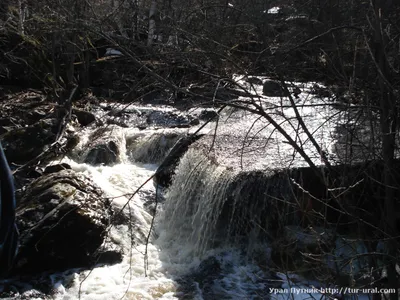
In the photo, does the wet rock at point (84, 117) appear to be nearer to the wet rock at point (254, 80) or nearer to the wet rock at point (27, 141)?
the wet rock at point (27, 141)

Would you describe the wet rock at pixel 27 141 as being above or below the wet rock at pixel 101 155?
above

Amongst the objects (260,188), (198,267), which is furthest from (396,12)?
(198,267)

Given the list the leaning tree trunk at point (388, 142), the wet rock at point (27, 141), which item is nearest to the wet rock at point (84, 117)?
the wet rock at point (27, 141)

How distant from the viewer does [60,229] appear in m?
5.56

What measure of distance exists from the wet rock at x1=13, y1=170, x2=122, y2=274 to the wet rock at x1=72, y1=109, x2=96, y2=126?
4.06 meters

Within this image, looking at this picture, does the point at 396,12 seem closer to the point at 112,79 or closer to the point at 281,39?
the point at 281,39

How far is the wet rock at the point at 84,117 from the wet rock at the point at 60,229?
13.3 feet

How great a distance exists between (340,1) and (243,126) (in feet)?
17.3

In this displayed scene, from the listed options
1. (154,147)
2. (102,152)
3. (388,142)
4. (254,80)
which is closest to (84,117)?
(102,152)

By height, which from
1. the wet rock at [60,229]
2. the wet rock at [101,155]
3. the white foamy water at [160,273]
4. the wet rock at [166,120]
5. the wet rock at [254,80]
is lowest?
the white foamy water at [160,273]

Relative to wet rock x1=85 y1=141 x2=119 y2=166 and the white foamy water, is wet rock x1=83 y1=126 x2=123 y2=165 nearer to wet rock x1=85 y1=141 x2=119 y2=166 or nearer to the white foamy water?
wet rock x1=85 y1=141 x2=119 y2=166

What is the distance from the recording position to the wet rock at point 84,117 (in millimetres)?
10133

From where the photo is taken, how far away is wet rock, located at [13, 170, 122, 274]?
539cm

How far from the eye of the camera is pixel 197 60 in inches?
110
